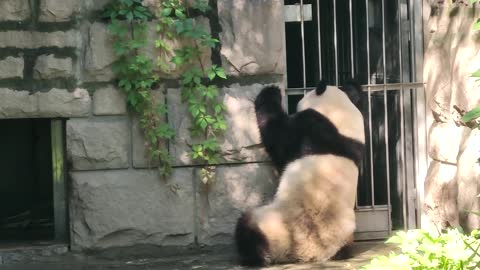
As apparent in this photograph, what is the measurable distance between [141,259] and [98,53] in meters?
1.30

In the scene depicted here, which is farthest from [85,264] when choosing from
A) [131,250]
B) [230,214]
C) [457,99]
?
[457,99]

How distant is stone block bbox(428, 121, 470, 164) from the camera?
4733mm

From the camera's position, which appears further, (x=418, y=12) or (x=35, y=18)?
(x=418, y=12)

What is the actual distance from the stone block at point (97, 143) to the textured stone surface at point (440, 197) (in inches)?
74.8

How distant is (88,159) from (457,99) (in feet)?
7.30

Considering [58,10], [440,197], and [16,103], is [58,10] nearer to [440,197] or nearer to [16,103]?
[16,103]

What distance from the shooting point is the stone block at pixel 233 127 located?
5086mm

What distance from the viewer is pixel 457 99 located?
4.60 metres

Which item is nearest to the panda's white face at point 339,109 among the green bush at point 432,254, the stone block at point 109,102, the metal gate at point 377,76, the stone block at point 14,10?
the metal gate at point 377,76

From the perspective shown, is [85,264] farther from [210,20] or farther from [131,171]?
[210,20]

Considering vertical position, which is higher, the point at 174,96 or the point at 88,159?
the point at 174,96

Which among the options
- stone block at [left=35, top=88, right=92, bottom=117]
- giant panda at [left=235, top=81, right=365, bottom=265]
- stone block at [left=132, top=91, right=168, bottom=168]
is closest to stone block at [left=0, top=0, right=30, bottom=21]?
stone block at [left=35, top=88, right=92, bottom=117]

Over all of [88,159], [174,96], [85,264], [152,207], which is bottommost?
[85,264]

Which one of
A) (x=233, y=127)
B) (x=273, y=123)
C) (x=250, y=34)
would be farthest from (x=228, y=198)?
(x=250, y=34)
